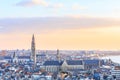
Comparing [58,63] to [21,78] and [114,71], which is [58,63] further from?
[21,78]

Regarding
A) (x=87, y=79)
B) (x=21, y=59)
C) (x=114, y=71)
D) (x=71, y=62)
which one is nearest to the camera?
(x=87, y=79)

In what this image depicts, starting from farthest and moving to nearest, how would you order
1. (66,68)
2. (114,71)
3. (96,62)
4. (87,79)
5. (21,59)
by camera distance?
(21,59)
(96,62)
(66,68)
(114,71)
(87,79)

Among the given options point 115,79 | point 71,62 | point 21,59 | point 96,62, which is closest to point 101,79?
point 115,79

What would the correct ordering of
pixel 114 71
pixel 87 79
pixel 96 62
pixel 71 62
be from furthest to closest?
pixel 96 62 < pixel 71 62 < pixel 114 71 < pixel 87 79

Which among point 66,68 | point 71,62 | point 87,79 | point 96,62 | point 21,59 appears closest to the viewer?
point 87,79

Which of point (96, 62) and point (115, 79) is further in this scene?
point (96, 62)

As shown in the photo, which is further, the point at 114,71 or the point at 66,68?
the point at 66,68

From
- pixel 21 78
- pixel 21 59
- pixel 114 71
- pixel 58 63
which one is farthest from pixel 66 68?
pixel 21 59

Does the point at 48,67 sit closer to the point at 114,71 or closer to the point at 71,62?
the point at 71,62
